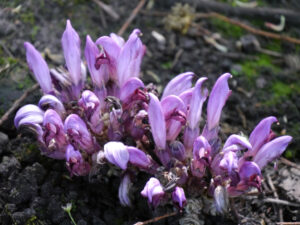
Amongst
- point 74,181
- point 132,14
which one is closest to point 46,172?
point 74,181

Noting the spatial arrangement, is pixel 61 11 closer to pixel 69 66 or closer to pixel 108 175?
pixel 69 66

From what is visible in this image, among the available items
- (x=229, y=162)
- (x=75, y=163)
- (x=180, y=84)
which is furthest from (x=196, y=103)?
(x=75, y=163)

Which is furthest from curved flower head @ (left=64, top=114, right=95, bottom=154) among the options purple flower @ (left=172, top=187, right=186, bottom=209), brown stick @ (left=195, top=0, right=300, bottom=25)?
brown stick @ (left=195, top=0, right=300, bottom=25)

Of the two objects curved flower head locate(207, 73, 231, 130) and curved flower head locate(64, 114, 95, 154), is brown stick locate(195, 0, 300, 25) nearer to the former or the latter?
curved flower head locate(207, 73, 231, 130)

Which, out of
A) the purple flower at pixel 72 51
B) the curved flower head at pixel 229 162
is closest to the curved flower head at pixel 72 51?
the purple flower at pixel 72 51

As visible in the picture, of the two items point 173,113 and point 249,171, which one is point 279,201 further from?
point 173,113
